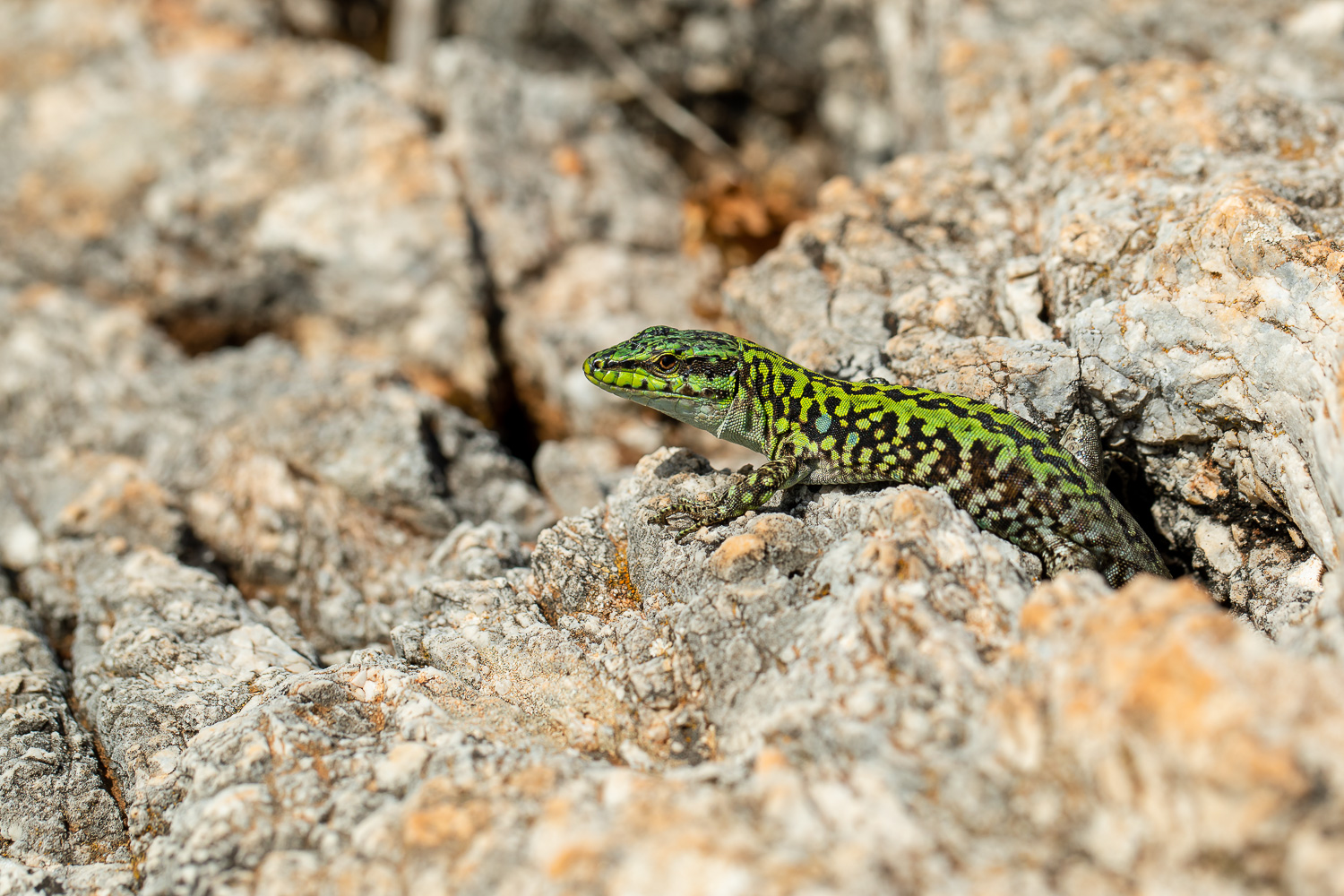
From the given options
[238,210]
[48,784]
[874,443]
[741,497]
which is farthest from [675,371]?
[238,210]

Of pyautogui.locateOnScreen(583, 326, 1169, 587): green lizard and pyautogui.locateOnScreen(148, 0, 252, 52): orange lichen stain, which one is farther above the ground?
pyautogui.locateOnScreen(148, 0, 252, 52): orange lichen stain

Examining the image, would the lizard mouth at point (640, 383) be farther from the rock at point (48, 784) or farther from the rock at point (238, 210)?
the rock at point (238, 210)

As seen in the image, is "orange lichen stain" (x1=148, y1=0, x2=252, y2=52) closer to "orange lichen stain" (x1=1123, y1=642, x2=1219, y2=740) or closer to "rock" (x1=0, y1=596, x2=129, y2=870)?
"rock" (x1=0, y1=596, x2=129, y2=870)

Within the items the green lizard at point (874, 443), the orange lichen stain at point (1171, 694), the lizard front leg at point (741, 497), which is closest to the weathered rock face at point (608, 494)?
the orange lichen stain at point (1171, 694)

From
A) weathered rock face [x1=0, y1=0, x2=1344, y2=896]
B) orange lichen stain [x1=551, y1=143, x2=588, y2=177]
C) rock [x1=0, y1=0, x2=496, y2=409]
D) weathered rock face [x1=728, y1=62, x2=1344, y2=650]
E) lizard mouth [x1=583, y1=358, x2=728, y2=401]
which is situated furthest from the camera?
orange lichen stain [x1=551, y1=143, x2=588, y2=177]

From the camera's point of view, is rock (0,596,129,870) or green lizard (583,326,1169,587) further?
green lizard (583,326,1169,587)

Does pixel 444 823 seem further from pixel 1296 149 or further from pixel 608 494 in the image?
pixel 1296 149

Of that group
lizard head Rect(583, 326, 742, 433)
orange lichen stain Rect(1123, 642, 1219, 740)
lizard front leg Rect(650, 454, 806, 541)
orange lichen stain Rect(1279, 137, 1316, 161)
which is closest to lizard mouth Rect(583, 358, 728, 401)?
lizard head Rect(583, 326, 742, 433)
